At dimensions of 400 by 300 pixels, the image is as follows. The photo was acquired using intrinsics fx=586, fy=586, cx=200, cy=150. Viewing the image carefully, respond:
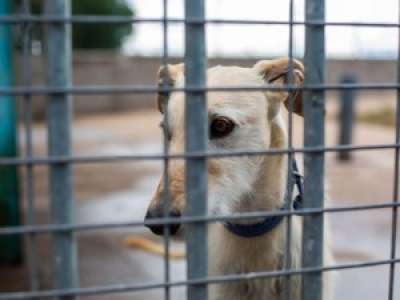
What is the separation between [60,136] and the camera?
4.45 feet

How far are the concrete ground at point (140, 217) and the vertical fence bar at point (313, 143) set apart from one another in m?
2.79

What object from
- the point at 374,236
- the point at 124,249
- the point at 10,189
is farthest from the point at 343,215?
the point at 10,189

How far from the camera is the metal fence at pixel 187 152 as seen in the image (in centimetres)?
129

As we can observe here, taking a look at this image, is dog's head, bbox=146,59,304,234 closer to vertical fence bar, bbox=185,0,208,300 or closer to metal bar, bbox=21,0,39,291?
vertical fence bar, bbox=185,0,208,300

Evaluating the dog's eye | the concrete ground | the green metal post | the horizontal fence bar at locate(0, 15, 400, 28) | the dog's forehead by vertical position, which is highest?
the horizontal fence bar at locate(0, 15, 400, 28)

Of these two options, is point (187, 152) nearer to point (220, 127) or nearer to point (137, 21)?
point (137, 21)

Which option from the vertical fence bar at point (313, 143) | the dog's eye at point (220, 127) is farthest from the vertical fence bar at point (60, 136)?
the dog's eye at point (220, 127)

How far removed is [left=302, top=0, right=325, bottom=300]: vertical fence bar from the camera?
1.59m

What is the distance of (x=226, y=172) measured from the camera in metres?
2.25

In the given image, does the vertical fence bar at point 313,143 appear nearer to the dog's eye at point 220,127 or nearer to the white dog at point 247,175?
the white dog at point 247,175

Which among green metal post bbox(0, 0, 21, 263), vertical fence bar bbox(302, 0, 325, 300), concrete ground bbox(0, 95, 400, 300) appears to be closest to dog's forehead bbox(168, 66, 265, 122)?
vertical fence bar bbox(302, 0, 325, 300)

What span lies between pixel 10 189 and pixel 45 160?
3.92 meters

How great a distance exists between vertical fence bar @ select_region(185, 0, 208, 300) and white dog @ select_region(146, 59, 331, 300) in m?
0.64

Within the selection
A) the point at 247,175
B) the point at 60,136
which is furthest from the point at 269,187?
the point at 60,136
